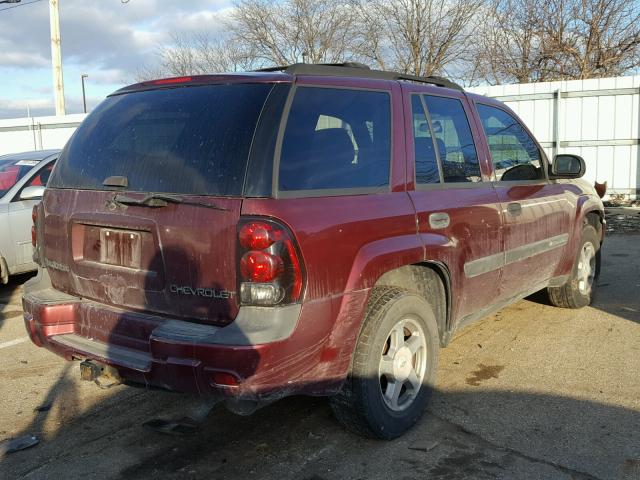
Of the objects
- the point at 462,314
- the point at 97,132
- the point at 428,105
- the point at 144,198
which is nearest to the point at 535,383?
the point at 462,314

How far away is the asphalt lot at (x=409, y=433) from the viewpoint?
3.22 meters

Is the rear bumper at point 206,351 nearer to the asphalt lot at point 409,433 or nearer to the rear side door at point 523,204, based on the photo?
the asphalt lot at point 409,433

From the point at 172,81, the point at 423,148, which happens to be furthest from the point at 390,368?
the point at 172,81

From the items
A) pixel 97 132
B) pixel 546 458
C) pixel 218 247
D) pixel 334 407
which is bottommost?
pixel 546 458

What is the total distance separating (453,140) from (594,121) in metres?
12.6

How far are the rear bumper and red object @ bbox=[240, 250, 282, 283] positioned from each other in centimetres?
14

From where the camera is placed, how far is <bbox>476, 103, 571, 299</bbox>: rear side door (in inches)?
178

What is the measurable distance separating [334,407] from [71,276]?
1624mm

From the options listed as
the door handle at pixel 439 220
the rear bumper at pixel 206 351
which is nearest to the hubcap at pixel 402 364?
the door handle at pixel 439 220

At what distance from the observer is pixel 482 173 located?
14.3 feet

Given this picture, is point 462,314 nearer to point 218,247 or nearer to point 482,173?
point 482,173

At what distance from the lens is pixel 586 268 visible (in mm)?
6055

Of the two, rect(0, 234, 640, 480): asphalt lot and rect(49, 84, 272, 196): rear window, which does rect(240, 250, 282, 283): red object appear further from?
rect(0, 234, 640, 480): asphalt lot

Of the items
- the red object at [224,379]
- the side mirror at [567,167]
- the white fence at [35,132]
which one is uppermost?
the white fence at [35,132]
